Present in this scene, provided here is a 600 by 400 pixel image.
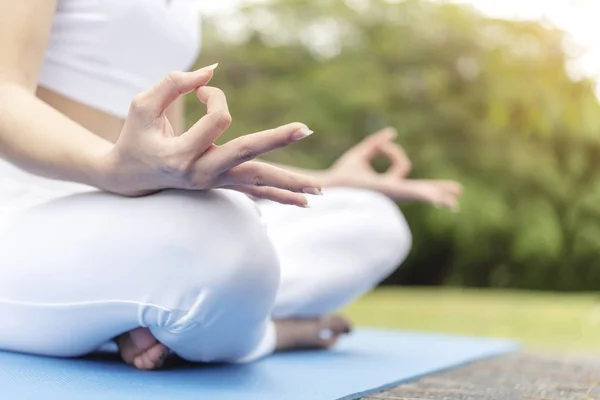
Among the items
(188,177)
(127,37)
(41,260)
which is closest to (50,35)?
(127,37)

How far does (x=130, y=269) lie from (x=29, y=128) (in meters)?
0.26

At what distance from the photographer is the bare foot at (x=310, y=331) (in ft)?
6.45

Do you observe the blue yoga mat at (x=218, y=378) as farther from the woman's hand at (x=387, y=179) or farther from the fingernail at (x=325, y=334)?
the woman's hand at (x=387, y=179)

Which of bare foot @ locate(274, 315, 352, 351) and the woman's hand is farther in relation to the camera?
the woman's hand

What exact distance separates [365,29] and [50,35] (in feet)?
40.3

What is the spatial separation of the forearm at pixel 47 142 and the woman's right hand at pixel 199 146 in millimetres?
74

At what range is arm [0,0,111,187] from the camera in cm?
114

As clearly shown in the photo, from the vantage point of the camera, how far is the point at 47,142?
45.5 inches

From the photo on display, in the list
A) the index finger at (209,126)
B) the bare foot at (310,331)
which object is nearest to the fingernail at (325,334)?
the bare foot at (310,331)

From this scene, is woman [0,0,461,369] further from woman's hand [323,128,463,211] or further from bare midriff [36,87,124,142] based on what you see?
woman's hand [323,128,463,211]

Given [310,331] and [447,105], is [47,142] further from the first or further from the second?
[447,105]

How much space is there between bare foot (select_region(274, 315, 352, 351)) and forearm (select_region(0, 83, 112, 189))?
90 cm

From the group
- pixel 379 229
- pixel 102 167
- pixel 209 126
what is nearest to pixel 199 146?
pixel 209 126

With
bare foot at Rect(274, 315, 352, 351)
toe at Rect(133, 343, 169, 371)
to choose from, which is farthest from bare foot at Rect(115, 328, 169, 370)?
bare foot at Rect(274, 315, 352, 351)
